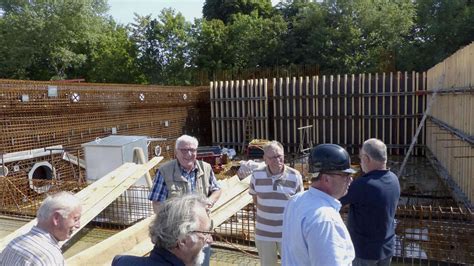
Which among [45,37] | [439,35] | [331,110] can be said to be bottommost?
[331,110]

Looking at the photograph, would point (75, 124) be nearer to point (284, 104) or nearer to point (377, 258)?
point (284, 104)

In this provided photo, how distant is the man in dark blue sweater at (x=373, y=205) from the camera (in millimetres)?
3174

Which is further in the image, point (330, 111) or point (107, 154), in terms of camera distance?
point (330, 111)

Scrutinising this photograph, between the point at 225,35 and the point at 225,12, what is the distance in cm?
898

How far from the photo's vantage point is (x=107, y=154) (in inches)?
333

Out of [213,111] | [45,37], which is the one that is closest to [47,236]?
[213,111]

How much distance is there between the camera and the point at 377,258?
10.7 ft

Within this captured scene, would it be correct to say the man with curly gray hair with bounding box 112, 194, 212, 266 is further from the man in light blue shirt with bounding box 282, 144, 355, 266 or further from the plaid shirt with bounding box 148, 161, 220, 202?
the plaid shirt with bounding box 148, 161, 220, 202

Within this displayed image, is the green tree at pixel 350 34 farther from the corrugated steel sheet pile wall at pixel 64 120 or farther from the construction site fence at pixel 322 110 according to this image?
the corrugated steel sheet pile wall at pixel 64 120

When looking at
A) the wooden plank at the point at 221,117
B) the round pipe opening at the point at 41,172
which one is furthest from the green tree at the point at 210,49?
the round pipe opening at the point at 41,172

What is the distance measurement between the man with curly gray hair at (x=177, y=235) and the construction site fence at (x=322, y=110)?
14703 millimetres

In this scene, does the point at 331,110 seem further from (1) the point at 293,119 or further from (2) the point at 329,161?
(2) the point at 329,161

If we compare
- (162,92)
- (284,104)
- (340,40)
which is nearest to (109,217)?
(162,92)

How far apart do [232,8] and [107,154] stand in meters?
32.8
